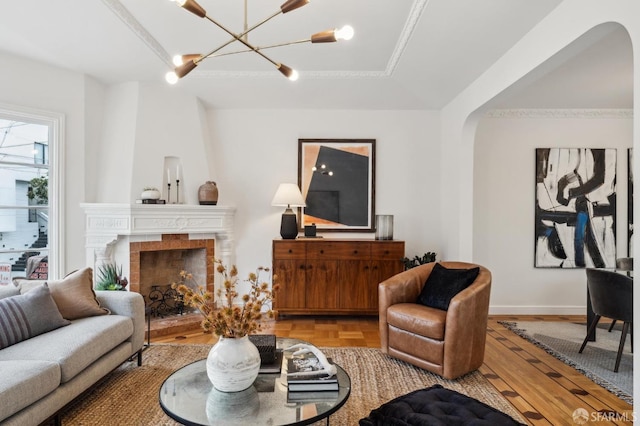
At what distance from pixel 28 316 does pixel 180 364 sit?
3.91 ft

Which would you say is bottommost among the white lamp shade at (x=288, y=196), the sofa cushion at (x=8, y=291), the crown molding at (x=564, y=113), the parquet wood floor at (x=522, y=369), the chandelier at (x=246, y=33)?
the parquet wood floor at (x=522, y=369)

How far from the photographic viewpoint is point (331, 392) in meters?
1.90

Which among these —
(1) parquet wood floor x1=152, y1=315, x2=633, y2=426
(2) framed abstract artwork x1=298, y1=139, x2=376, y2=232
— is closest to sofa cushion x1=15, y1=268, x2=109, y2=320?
(1) parquet wood floor x1=152, y1=315, x2=633, y2=426

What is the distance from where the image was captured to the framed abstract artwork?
4.88m

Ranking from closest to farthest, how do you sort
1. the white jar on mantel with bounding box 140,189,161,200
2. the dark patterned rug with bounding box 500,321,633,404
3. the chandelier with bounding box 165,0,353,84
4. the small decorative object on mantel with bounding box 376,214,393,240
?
the chandelier with bounding box 165,0,353,84 → the dark patterned rug with bounding box 500,321,633,404 → the white jar on mantel with bounding box 140,189,161,200 → the small decorative object on mantel with bounding box 376,214,393,240

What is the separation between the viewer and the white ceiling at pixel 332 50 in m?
2.87

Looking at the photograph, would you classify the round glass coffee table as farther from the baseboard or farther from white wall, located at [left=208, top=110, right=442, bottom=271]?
the baseboard

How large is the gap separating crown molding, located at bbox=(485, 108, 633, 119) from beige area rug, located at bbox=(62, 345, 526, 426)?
10.9ft

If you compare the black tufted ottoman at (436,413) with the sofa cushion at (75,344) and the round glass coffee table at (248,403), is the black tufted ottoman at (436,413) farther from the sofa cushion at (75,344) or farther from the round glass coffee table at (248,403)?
the sofa cushion at (75,344)

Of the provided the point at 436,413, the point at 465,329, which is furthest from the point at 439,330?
the point at 436,413

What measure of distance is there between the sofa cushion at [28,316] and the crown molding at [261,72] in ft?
7.12

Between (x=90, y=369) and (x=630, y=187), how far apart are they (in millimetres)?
6024

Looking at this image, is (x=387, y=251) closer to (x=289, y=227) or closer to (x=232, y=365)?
(x=289, y=227)

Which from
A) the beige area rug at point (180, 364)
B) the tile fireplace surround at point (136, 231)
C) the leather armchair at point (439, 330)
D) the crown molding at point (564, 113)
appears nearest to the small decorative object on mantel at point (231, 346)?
the beige area rug at point (180, 364)
